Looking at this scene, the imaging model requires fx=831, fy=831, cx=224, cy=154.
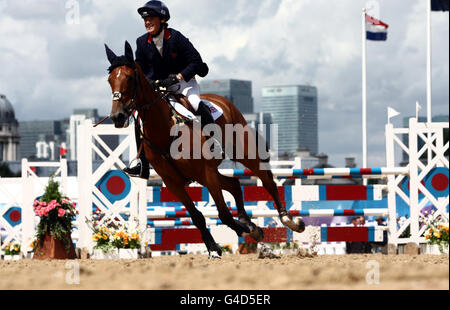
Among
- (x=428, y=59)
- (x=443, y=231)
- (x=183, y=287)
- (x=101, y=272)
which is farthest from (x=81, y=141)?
(x=428, y=59)

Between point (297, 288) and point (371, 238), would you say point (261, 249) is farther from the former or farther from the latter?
point (297, 288)

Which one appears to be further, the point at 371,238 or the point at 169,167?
the point at 371,238

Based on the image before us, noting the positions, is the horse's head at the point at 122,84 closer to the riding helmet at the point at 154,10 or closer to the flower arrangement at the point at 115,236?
the riding helmet at the point at 154,10

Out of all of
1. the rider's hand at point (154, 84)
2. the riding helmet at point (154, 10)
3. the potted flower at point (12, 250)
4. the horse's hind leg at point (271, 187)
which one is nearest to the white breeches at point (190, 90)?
the rider's hand at point (154, 84)

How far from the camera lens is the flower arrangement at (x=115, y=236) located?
11141 mm

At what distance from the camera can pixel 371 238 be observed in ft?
38.2

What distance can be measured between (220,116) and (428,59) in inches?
617

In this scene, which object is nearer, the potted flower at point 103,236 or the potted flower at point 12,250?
the potted flower at point 103,236

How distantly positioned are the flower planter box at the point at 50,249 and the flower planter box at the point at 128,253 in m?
0.97

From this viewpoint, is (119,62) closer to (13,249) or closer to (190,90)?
(190,90)

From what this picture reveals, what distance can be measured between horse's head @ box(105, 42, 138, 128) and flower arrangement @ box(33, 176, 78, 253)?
15.2 feet

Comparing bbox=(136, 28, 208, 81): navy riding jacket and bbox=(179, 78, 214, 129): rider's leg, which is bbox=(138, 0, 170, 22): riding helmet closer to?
bbox=(136, 28, 208, 81): navy riding jacket

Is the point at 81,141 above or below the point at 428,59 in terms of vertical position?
below

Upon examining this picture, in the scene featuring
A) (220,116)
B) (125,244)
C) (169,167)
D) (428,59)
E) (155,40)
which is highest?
(428,59)
